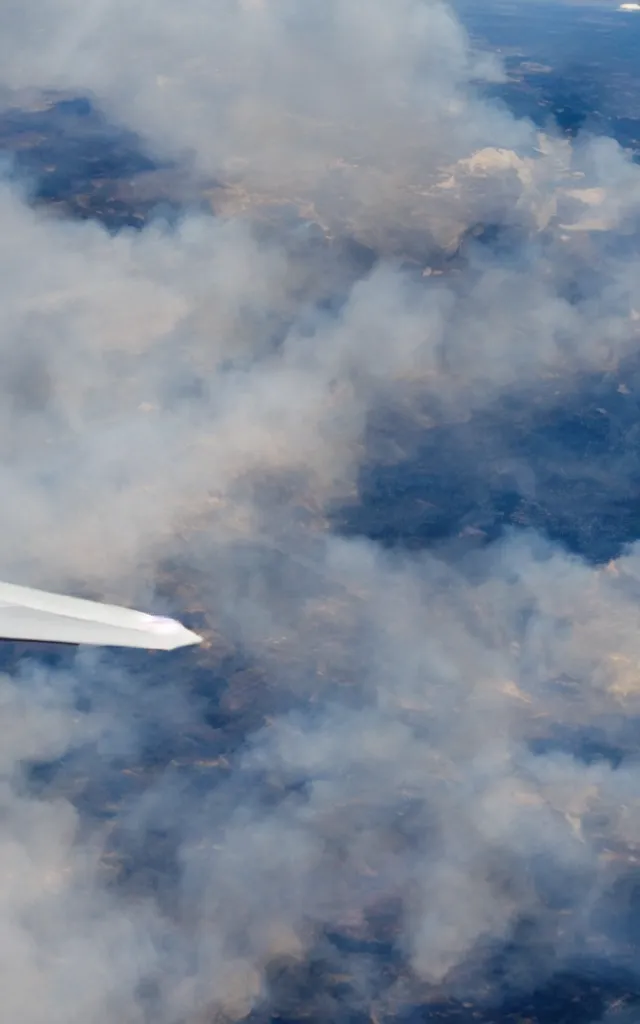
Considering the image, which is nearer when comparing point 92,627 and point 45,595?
point 92,627

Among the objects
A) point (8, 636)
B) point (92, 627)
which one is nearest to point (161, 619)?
point (92, 627)

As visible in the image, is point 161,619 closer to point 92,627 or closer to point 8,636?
point 92,627

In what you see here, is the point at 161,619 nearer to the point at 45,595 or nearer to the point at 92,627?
the point at 92,627

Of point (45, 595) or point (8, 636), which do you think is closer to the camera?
point (8, 636)
